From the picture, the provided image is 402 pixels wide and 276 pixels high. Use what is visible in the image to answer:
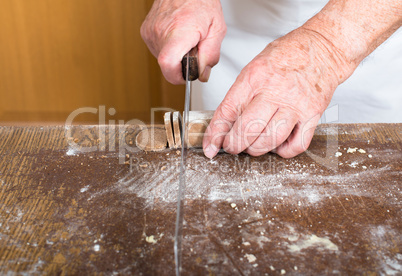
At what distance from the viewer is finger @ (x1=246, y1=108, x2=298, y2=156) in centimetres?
111

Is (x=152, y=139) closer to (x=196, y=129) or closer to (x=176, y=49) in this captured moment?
(x=196, y=129)

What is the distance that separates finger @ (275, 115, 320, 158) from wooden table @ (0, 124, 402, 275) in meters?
0.03

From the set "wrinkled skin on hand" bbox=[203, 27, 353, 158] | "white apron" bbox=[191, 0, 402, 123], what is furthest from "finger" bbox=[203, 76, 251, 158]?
"white apron" bbox=[191, 0, 402, 123]

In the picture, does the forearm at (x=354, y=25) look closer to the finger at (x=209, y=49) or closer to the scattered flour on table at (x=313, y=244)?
the finger at (x=209, y=49)

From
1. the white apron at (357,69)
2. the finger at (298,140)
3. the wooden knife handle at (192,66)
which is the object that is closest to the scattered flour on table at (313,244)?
the finger at (298,140)

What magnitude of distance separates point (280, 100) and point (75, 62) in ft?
6.02

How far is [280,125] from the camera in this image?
1111mm

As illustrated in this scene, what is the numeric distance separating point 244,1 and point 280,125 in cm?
70

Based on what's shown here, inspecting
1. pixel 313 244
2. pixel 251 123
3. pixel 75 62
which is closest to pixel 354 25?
pixel 251 123

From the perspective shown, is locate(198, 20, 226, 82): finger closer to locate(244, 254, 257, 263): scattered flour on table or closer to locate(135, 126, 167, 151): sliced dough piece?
locate(135, 126, 167, 151): sliced dough piece

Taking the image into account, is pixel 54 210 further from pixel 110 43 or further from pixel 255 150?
pixel 110 43

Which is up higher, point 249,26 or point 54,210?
point 249,26

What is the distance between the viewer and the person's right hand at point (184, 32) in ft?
3.93

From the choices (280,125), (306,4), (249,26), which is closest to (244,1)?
(249,26)
